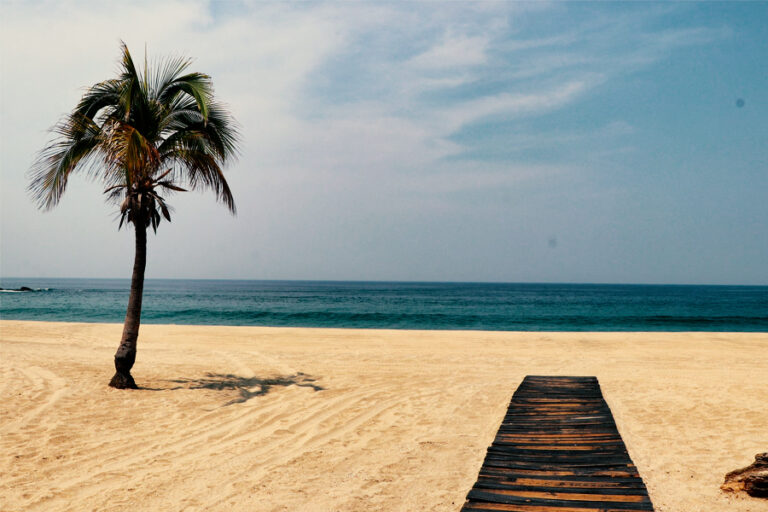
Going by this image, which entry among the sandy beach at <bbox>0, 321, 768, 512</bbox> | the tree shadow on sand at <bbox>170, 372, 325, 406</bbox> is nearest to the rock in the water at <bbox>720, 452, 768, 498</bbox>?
the sandy beach at <bbox>0, 321, 768, 512</bbox>

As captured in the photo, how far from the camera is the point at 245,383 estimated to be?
12.1 meters

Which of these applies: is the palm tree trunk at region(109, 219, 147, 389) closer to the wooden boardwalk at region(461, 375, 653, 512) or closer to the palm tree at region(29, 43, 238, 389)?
the palm tree at region(29, 43, 238, 389)

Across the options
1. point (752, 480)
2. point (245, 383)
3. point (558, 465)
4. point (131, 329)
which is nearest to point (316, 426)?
point (558, 465)

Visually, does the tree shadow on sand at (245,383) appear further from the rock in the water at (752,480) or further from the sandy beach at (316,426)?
the rock in the water at (752,480)

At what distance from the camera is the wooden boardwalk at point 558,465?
5.17 m

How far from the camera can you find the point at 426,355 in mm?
17812

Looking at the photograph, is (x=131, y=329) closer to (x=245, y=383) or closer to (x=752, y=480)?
(x=245, y=383)

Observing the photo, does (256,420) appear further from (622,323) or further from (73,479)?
(622,323)

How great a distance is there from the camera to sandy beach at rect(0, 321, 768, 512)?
5.67 meters

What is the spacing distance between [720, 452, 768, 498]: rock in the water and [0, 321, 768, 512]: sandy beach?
144mm

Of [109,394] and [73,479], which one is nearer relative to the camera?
[73,479]

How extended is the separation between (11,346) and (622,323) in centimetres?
4296

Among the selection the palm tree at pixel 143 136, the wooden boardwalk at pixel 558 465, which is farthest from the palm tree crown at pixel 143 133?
the wooden boardwalk at pixel 558 465

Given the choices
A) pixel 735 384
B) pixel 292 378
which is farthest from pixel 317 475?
pixel 735 384
